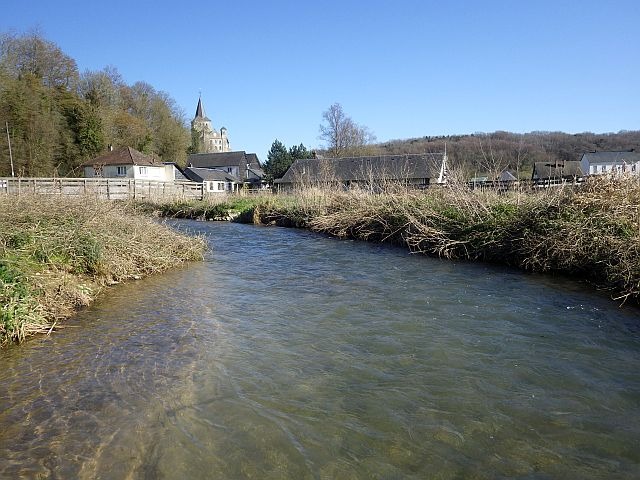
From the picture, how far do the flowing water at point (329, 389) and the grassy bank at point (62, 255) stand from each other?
1.18 feet

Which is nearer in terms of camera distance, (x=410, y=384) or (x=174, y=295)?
(x=410, y=384)

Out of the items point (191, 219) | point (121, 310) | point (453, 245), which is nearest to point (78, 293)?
point (121, 310)

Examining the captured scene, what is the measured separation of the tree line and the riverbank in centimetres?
3230

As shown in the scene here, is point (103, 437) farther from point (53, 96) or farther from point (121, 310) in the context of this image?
point (53, 96)

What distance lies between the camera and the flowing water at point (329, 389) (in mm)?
3709

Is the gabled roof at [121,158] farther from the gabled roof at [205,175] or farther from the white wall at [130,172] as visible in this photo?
the gabled roof at [205,175]

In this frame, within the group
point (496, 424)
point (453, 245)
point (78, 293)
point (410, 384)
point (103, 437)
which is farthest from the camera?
point (453, 245)

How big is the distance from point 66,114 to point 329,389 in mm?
56833

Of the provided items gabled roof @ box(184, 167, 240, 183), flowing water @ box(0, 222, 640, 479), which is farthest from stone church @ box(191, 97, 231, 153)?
flowing water @ box(0, 222, 640, 479)

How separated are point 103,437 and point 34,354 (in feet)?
8.14

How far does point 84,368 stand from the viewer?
542 cm

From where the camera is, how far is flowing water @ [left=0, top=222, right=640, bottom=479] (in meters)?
3.71

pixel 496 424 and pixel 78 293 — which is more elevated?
pixel 78 293

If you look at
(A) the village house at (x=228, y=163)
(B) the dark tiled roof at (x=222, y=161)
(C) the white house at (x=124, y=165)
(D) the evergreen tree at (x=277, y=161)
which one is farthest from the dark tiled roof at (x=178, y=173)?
(B) the dark tiled roof at (x=222, y=161)
